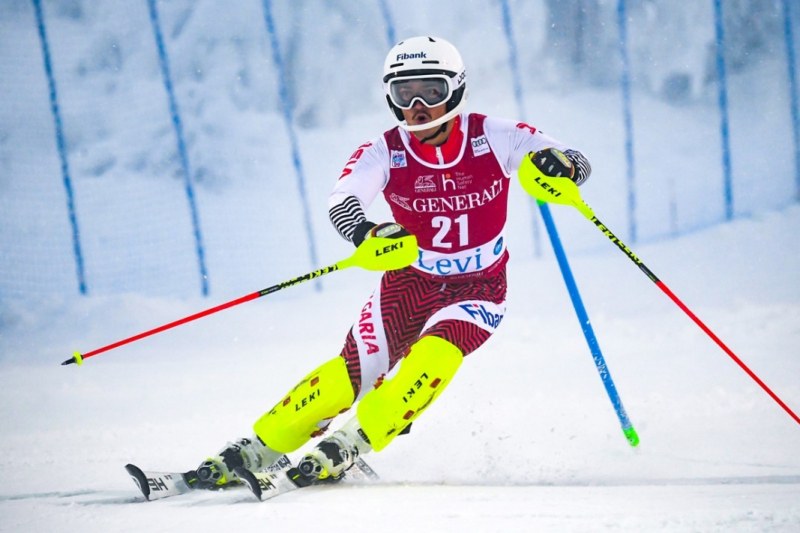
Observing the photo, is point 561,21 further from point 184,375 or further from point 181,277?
point 184,375

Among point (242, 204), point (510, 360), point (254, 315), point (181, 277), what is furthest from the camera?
point (242, 204)

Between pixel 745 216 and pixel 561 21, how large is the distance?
10.1ft

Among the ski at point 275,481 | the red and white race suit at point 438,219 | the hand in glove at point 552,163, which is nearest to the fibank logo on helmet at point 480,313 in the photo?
the red and white race suit at point 438,219

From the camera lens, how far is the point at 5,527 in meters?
2.84

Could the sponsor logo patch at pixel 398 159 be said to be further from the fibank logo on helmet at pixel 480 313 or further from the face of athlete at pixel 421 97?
the fibank logo on helmet at pixel 480 313

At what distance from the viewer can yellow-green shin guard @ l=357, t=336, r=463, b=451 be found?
3.04m

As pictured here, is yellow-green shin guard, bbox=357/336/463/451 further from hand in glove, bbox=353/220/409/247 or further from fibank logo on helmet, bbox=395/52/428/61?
fibank logo on helmet, bbox=395/52/428/61

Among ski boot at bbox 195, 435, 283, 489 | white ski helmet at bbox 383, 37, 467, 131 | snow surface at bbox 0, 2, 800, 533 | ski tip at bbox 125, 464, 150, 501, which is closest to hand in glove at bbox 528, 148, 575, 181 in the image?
white ski helmet at bbox 383, 37, 467, 131

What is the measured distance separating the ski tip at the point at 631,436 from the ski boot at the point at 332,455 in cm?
111

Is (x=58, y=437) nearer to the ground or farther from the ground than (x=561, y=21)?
nearer to the ground

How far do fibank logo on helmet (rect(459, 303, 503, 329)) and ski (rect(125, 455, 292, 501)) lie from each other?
1035 mm

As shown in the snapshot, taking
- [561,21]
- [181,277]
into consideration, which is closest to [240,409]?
[181,277]

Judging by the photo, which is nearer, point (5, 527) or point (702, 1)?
point (5, 527)

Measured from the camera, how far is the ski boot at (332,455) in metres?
3.13
